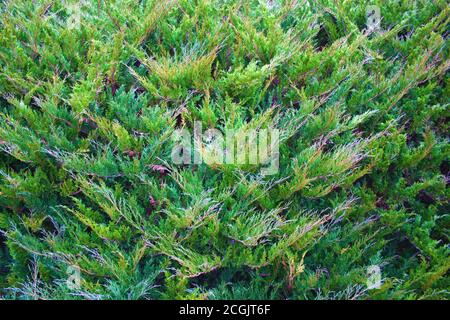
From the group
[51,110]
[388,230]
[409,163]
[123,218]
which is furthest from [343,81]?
[51,110]

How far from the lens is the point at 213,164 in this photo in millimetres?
2268

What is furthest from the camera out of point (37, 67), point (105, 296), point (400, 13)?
point (400, 13)

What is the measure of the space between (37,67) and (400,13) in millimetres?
2435

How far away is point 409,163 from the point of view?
107 inches

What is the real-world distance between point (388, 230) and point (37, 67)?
2.36 meters

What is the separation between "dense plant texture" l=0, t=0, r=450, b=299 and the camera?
232 centimetres

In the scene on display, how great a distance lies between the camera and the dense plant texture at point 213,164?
2320mm

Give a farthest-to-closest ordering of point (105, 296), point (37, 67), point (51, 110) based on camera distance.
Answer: point (37, 67), point (51, 110), point (105, 296)

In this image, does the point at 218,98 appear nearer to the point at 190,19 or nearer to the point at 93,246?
the point at 190,19

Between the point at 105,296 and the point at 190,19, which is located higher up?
the point at 190,19
